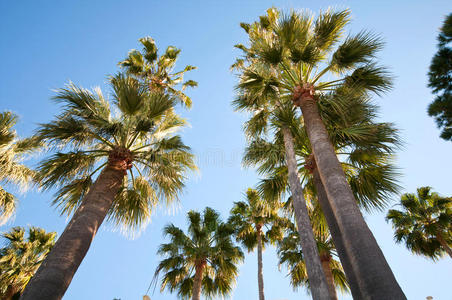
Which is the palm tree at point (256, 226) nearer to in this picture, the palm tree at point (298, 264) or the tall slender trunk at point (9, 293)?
the palm tree at point (298, 264)

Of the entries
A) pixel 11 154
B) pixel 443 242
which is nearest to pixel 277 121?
pixel 11 154

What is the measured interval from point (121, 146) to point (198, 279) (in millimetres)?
7070

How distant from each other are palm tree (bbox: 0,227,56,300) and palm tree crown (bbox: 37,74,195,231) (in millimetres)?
7894

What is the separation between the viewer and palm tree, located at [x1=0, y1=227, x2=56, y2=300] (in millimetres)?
11914

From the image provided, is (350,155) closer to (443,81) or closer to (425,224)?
(443,81)

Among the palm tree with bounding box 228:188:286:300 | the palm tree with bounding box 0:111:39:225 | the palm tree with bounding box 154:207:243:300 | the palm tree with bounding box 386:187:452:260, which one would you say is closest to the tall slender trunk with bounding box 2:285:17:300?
the palm tree with bounding box 0:111:39:225

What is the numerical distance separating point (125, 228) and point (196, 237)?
4674 mm

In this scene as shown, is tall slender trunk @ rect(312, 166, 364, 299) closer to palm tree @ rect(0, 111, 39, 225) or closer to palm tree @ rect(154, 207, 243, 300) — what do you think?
palm tree @ rect(154, 207, 243, 300)

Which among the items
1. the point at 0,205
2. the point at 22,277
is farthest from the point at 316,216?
the point at 22,277

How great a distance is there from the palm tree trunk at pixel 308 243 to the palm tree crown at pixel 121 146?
3052 mm

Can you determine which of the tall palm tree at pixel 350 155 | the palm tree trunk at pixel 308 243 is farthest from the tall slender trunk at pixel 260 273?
the palm tree trunk at pixel 308 243

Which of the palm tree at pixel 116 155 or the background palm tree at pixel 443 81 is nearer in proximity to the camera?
the background palm tree at pixel 443 81

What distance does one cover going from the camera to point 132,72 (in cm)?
1178

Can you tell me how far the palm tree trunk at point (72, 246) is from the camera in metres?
4.30
